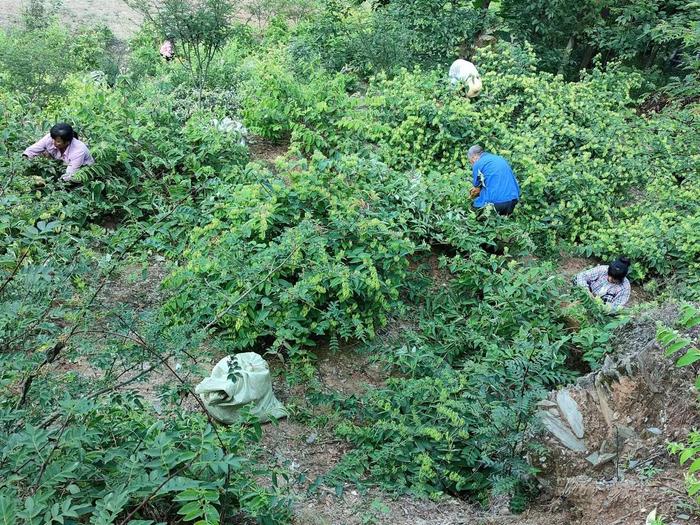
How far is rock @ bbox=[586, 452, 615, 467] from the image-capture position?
4.25m

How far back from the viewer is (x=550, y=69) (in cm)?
1186

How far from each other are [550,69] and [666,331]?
978cm

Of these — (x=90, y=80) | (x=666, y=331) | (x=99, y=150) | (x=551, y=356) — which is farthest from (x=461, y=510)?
(x=90, y=80)

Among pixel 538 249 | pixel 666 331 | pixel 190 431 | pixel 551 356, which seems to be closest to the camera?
pixel 666 331

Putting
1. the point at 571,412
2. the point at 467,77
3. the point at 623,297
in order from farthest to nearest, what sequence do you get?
the point at 467,77
the point at 623,297
the point at 571,412

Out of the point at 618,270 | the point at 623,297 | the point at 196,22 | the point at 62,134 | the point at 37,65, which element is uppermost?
the point at 196,22

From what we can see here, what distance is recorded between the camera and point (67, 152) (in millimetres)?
6664

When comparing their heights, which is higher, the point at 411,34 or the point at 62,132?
the point at 62,132

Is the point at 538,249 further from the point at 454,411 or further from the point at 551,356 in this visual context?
the point at 454,411

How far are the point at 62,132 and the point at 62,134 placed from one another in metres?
0.03

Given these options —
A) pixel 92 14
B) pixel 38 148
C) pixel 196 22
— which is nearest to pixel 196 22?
pixel 196 22

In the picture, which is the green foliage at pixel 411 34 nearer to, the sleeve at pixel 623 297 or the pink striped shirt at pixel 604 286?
the pink striped shirt at pixel 604 286

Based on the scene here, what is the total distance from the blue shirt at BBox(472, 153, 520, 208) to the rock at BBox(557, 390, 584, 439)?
9.80 feet

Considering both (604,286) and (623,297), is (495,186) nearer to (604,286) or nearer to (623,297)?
(604,286)
